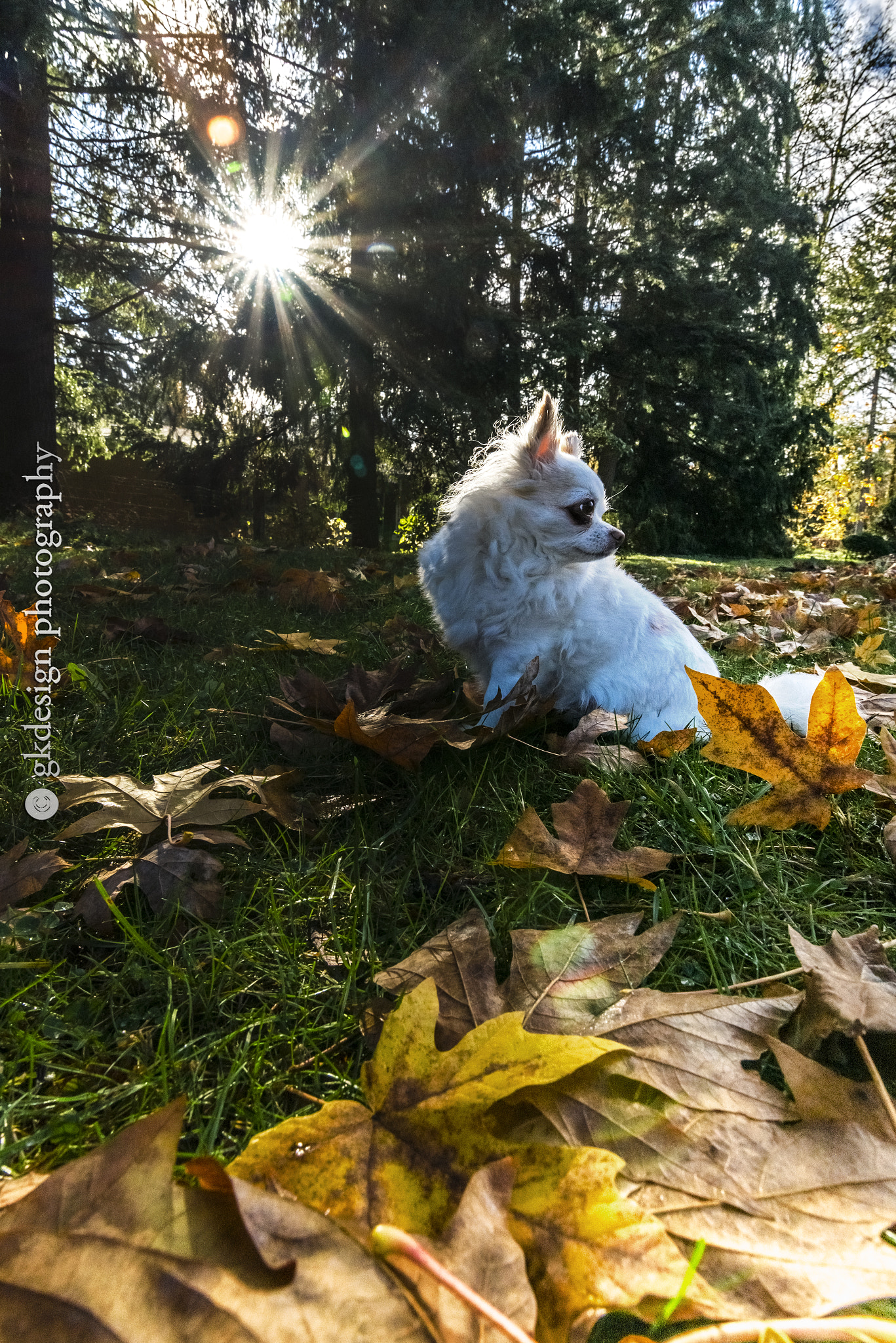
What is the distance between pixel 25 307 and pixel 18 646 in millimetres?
8715

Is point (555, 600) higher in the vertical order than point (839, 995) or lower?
higher

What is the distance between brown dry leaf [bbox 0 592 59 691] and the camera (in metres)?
2.00

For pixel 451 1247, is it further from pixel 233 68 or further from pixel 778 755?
pixel 233 68

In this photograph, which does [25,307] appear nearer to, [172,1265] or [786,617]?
[786,617]

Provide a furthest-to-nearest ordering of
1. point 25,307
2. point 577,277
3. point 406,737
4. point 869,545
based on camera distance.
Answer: point 869,545 → point 577,277 → point 25,307 → point 406,737

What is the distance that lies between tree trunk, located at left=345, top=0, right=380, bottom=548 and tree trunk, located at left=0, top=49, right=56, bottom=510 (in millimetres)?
3457

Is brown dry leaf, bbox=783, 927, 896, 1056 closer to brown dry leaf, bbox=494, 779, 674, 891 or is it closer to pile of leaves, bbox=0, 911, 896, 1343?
pile of leaves, bbox=0, 911, 896, 1343

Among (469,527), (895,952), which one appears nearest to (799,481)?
(469,527)

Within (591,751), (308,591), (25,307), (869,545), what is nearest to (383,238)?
(25,307)

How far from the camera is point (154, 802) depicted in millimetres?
1341

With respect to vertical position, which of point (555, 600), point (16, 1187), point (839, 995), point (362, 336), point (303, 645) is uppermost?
point (362, 336)

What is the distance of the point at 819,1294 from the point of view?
527 mm

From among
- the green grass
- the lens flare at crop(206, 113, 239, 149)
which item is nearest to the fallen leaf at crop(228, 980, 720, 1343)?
the green grass

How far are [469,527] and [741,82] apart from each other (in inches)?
506
